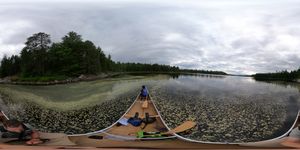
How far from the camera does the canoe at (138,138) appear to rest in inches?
246

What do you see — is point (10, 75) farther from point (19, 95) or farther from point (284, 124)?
point (284, 124)

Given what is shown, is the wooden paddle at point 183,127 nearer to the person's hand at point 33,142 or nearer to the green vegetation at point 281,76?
the green vegetation at point 281,76

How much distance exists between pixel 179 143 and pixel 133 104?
0.84 metres

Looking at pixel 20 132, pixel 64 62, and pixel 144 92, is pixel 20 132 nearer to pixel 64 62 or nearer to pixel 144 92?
pixel 64 62

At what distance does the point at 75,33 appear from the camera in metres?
6.32

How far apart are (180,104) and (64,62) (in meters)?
1.68

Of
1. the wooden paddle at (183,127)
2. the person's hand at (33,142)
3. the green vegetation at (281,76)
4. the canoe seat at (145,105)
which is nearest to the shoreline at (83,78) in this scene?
the canoe seat at (145,105)

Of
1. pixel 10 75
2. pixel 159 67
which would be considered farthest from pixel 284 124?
pixel 10 75

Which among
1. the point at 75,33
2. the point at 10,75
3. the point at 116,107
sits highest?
the point at 75,33

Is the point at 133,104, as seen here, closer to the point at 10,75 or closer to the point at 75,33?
the point at 75,33

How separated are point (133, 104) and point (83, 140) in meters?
→ 0.84

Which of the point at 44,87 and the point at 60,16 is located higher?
the point at 60,16

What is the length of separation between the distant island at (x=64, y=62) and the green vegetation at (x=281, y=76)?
20.5 inches

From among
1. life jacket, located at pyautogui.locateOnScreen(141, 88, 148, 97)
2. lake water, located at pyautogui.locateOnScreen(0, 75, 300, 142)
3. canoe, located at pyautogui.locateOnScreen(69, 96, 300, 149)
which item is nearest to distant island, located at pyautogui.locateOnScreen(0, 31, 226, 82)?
lake water, located at pyautogui.locateOnScreen(0, 75, 300, 142)
